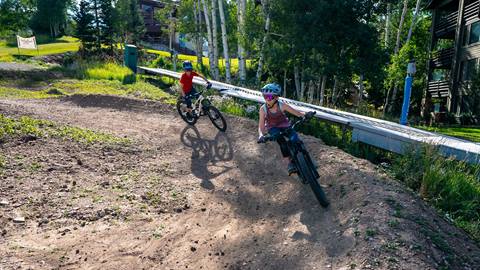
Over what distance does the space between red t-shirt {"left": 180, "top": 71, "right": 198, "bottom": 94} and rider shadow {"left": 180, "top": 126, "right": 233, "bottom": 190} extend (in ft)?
3.56

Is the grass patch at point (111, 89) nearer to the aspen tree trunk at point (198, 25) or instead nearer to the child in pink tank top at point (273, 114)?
the child in pink tank top at point (273, 114)

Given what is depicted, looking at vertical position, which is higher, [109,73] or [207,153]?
→ [109,73]

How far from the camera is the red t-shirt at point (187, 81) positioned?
11164mm

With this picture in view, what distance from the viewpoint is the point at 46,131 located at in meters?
9.02

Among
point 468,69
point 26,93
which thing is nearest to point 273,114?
point 26,93

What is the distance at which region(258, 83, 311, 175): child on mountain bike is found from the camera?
6418mm

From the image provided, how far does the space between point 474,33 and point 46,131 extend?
26.3 m

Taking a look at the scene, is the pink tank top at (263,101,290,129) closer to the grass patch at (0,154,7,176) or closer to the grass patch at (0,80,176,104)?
the grass patch at (0,154,7,176)

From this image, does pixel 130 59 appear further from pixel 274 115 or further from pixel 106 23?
pixel 274 115

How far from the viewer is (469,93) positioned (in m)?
24.1

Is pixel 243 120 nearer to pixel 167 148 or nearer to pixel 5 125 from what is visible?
pixel 167 148

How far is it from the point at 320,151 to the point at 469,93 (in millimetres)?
20369

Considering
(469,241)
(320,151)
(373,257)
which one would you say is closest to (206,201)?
(320,151)

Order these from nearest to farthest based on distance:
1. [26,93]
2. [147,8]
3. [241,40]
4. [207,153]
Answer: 1. [207,153]
2. [26,93]
3. [241,40]
4. [147,8]
